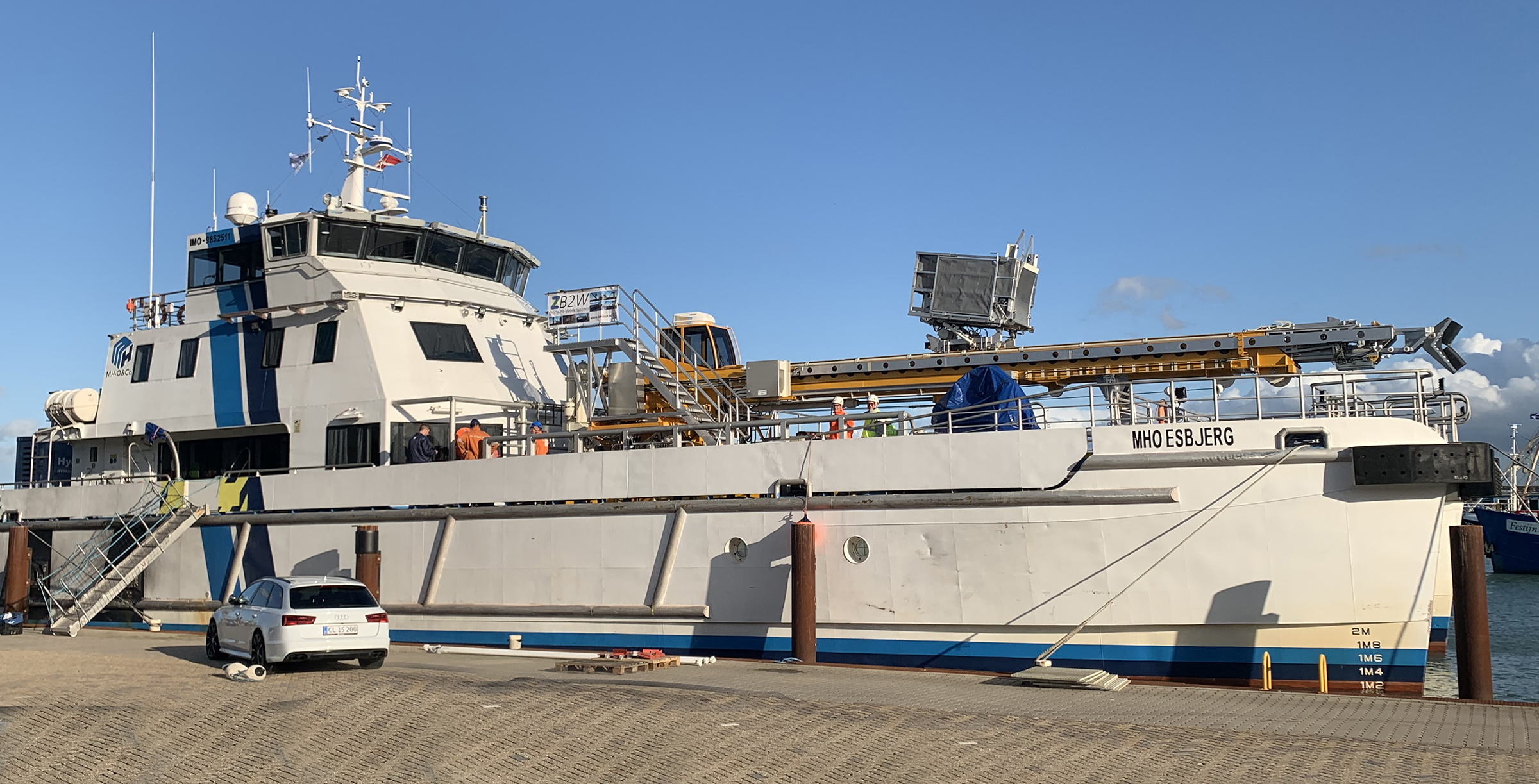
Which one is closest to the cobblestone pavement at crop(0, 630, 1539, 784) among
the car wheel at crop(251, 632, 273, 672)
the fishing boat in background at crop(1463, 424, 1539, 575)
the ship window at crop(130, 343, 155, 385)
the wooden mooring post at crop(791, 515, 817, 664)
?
the car wheel at crop(251, 632, 273, 672)

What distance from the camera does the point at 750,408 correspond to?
665 inches

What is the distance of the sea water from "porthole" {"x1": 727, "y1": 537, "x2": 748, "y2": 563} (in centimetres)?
739

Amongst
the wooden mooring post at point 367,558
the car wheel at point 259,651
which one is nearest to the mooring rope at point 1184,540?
the car wheel at point 259,651

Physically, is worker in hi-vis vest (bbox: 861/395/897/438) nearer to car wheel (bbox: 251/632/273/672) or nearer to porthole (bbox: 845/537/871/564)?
porthole (bbox: 845/537/871/564)

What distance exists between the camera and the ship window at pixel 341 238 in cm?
1848

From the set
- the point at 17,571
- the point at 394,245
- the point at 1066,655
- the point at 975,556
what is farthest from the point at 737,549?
the point at 17,571

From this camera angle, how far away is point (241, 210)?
67.1 ft

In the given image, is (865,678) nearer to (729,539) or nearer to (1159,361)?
(729,539)

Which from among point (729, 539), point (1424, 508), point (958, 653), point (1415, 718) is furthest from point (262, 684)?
point (1424, 508)

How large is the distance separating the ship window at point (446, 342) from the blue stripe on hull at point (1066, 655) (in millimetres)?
5366

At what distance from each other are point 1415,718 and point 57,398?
68.9 feet

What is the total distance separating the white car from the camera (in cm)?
1216

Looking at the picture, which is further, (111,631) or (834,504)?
(111,631)

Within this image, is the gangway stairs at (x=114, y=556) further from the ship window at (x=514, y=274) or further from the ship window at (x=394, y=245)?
the ship window at (x=514, y=274)
